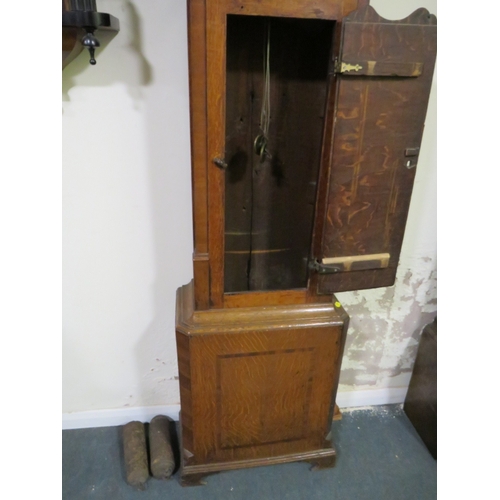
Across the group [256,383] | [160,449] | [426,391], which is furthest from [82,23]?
[426,391]

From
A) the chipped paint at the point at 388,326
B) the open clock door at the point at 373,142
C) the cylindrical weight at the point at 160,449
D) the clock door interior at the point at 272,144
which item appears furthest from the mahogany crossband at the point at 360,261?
the cylindrical weight at the point at 160,449

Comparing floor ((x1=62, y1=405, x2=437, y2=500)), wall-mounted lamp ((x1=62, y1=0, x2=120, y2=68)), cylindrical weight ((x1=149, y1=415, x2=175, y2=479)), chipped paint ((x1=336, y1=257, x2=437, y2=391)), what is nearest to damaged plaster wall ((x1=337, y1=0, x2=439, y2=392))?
chipped paint ((x1=336, y1=257, x2=437, y2=391))

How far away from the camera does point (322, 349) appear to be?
1261 mm

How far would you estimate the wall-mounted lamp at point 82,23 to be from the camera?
0.97 metres

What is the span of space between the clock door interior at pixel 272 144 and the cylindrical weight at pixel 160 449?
683 mm

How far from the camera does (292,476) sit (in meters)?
1.46

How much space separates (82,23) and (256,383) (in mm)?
1104

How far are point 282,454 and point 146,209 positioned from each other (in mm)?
985

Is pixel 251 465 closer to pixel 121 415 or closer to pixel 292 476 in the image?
pixel 292 476

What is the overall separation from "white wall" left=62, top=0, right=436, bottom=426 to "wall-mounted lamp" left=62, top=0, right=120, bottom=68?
11cm

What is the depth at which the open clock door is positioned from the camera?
0.92m

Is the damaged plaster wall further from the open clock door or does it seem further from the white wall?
the open clock door

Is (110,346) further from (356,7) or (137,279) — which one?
(356,7)

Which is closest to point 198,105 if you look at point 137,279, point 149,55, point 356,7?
point 149,55
